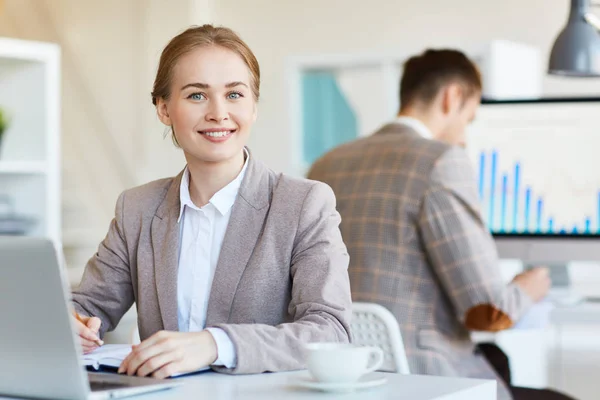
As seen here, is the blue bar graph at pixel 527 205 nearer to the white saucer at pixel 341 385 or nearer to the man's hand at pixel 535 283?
the man's hand at pixel 535 283

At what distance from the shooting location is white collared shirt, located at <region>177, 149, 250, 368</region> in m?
1.58

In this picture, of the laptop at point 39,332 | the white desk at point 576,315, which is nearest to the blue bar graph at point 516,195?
the white desk at point 576,315

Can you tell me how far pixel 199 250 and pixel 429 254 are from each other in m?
0.82

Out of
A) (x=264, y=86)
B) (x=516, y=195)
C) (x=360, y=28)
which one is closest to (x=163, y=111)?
(x=516, y=195)

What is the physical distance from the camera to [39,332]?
1149 millimetres

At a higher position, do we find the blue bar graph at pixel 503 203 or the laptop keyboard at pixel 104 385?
the laptop keyboard at pixel 104 385

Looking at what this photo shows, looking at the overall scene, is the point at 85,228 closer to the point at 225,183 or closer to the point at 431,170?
the point at 431,170

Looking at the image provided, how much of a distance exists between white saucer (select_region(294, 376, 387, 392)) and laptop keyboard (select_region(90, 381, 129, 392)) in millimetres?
224

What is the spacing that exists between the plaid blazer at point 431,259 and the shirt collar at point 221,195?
0.75 meters

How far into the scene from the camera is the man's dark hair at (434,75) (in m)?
2.65

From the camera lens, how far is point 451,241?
2238 mm

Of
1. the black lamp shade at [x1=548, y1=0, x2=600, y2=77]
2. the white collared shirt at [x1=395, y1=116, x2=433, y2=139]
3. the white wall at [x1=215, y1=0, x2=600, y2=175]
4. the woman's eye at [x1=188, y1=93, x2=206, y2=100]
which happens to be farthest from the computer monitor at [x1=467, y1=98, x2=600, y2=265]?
the woman's eye at [x1=188, y1=93, x2=206, y2=100]

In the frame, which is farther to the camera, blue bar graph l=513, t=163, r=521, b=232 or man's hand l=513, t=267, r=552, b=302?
blue bar graph l=513, t=163, r=521, b=232

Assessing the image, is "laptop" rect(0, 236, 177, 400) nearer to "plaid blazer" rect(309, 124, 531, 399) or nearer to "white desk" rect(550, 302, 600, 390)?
"plaid blazer" rect(309, 124, 531, 399)
